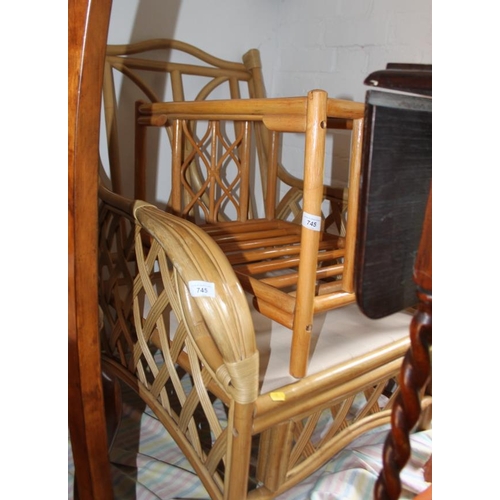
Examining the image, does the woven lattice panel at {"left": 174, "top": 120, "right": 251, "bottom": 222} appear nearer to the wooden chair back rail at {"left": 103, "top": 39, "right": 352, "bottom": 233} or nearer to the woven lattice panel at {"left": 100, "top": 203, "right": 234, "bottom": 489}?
the wooden chair back rail at {"left": 103, "top": 39, "right": 352, "bottom": 233}

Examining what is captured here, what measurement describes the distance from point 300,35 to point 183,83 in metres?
0.44

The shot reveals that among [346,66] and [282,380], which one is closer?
[282,380]

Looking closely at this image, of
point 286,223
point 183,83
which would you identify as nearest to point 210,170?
point 286,223

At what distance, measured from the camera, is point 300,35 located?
1.54 meters

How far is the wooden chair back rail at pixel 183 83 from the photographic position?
1214 millimetres

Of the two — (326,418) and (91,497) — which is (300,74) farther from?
(91,497)

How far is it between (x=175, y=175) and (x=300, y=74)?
0.67 meters

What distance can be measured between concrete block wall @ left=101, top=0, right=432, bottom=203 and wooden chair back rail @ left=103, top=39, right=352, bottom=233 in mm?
58

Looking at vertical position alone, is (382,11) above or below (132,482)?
above

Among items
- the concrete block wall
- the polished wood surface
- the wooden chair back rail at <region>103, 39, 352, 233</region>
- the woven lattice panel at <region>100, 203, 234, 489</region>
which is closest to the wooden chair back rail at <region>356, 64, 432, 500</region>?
the polished wood surface

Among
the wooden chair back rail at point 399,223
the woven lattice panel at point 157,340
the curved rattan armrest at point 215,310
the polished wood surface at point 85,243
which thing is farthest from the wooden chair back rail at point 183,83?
the wooden chair back rail at point 399,223

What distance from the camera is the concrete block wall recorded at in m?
1.27

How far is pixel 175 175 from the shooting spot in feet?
3.84
